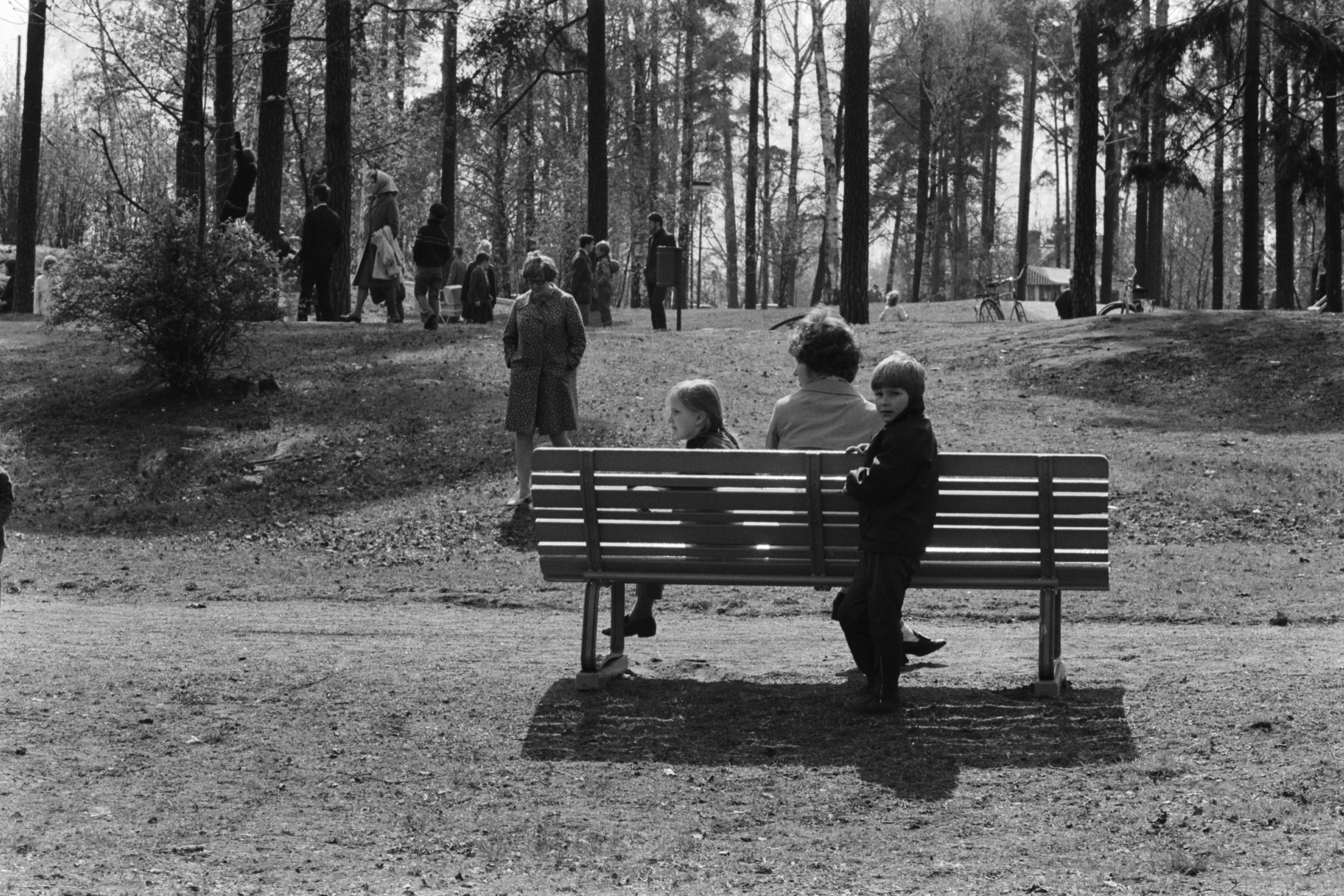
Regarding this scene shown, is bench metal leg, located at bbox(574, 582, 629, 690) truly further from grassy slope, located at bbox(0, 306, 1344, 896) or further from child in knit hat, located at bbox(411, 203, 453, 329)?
child in knit hat, located at bbox(411, 203, 453, 329)

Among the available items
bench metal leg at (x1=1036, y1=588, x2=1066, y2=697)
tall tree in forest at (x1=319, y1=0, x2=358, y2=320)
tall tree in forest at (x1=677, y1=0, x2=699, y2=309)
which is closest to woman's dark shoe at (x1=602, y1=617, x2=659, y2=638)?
bench metal leg at (x1=1036, y1=588, x2=1066, y2=697)

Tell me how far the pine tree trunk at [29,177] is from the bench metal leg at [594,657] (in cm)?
2732

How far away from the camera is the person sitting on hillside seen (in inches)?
853

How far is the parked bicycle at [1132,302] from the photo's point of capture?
28734mm

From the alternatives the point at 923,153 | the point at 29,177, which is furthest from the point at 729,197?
the point at 29,177

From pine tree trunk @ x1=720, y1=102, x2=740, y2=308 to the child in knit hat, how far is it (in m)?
37.8

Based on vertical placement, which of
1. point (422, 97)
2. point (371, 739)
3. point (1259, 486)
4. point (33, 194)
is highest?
point (422, 97)

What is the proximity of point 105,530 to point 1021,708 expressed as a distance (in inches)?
345

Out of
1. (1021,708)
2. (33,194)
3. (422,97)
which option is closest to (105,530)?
(1021,708)

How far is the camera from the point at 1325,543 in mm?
11148

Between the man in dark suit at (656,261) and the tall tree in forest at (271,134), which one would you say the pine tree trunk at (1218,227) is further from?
the tall tree in forest at (271,134)

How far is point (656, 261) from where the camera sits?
24.2 m

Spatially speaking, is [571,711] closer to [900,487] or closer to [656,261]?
[900,487]

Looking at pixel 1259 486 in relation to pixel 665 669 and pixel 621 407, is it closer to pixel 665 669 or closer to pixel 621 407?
pixel 621 407
